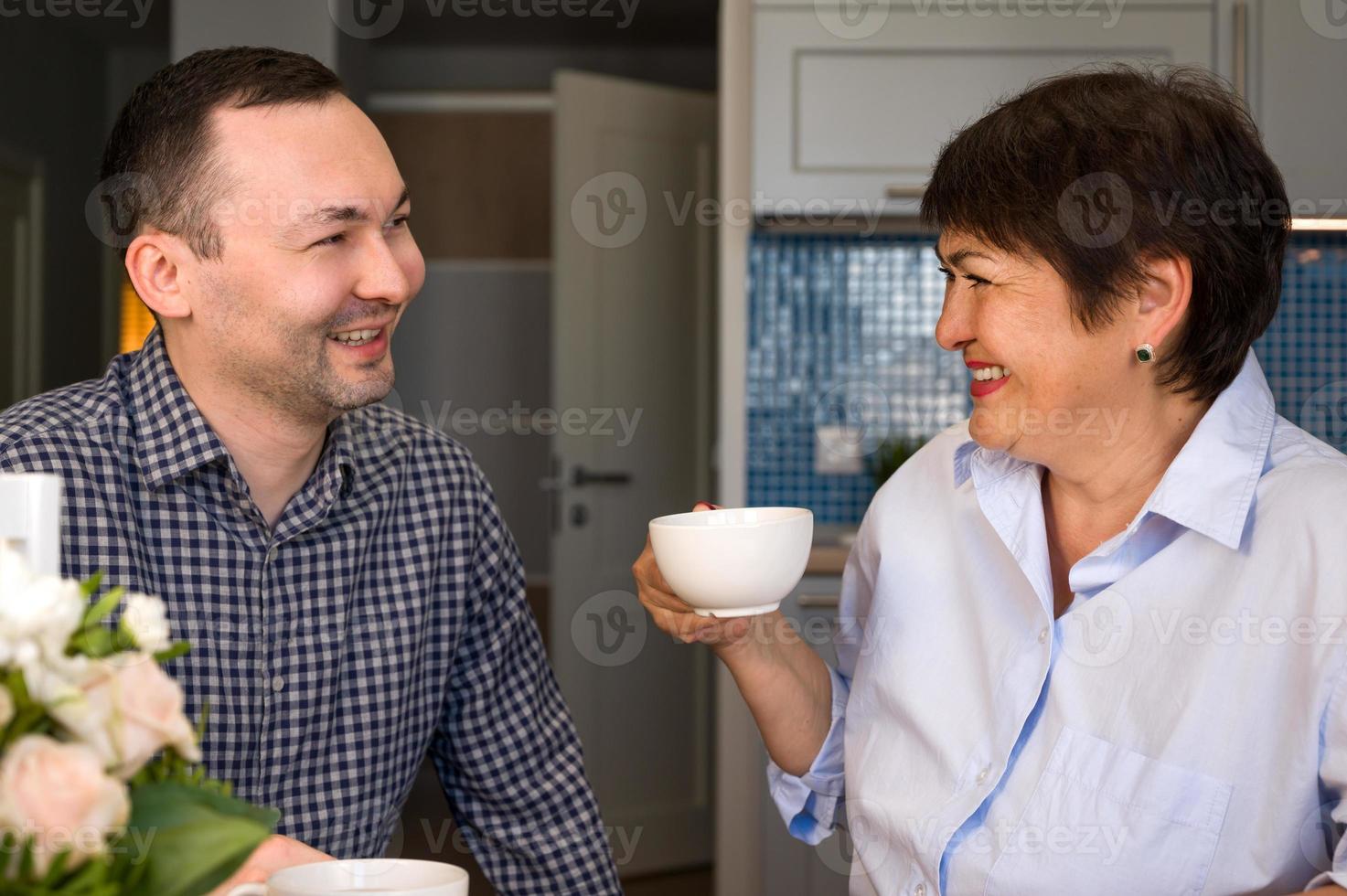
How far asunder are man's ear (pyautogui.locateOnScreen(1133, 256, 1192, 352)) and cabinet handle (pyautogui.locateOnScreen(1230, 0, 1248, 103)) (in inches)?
80.8

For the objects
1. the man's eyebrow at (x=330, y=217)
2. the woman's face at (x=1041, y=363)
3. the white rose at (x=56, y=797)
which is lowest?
the white rose at (x=56, y=797)

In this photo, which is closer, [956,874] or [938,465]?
[956,874]

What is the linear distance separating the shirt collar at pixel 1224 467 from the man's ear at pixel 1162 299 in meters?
0.08

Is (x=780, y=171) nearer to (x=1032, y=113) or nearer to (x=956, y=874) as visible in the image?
(x=1032, y=113)

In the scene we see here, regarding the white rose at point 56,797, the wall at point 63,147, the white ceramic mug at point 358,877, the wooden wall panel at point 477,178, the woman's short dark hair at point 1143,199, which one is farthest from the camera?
the wooden wall panel at point 477,178

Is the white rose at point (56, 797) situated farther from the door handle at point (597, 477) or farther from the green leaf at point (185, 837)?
the door handle at point (597, 477)

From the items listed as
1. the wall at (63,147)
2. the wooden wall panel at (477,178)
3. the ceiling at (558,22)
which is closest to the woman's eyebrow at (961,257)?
the ceiling at (558,22)

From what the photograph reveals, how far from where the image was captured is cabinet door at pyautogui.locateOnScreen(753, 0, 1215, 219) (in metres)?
2.87

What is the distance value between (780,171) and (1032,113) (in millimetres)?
1787

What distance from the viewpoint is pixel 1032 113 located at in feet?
3.75

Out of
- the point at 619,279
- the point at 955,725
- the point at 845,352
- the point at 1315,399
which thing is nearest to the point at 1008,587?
the point at 955,725

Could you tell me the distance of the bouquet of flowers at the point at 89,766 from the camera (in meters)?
0.44

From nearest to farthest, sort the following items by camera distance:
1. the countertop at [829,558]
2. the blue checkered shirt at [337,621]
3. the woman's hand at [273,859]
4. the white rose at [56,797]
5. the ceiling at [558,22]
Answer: the white rose at [56,797], the woman's hand at [273,859], the blue checkered shirt at [337,621], the countertop at [829,558], the ceiling at [558,22]

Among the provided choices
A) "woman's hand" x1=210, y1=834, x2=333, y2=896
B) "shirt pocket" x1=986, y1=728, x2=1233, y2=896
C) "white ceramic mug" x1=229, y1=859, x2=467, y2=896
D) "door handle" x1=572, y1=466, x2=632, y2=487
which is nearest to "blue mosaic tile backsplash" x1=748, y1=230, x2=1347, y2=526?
"door handle" x1=572, y1=466, x2=632, y2=487
